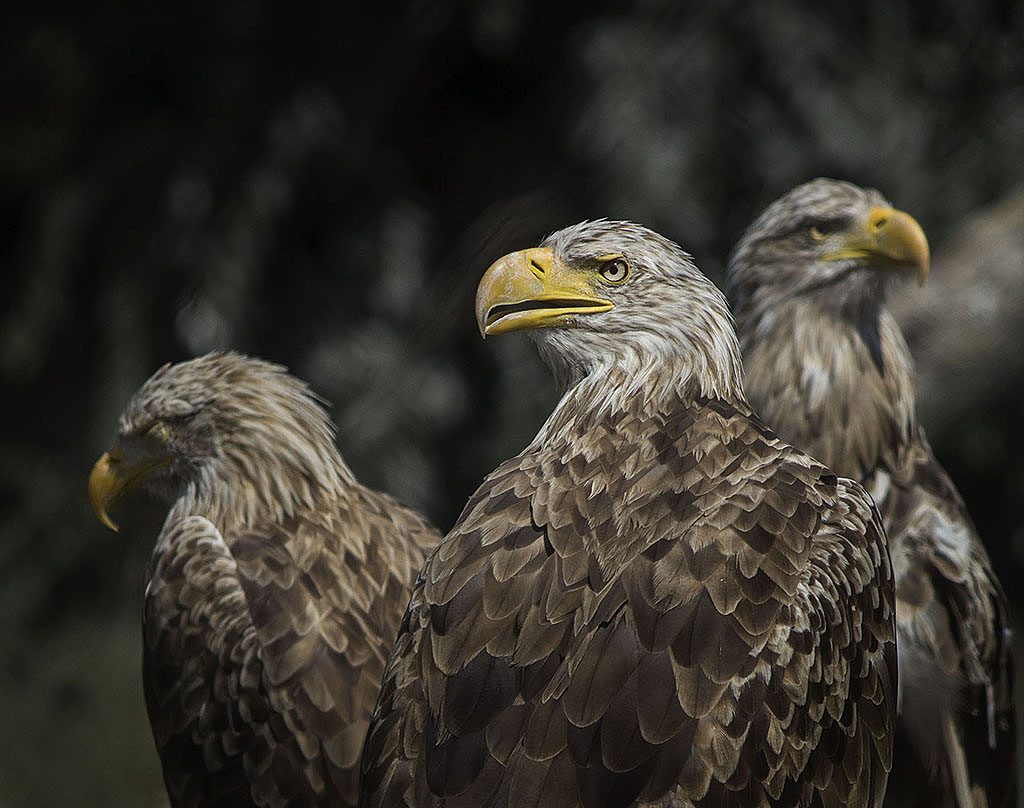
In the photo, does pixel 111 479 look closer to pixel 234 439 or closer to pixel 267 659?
pixel 234 439

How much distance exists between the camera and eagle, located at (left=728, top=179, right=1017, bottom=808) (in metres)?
3.19

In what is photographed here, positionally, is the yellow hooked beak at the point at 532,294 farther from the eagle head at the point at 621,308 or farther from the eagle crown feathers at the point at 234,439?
the eagle crown feathers at the point at 234,439

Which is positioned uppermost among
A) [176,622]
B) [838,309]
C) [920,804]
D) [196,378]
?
[838,309]

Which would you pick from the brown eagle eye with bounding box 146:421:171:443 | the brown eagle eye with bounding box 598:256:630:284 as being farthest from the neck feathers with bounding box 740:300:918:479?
the brown eagle eye with bounding box 146:421:171:443

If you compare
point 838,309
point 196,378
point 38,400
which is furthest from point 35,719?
point 838,309

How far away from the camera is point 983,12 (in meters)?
4.57

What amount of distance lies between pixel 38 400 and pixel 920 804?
167 inches

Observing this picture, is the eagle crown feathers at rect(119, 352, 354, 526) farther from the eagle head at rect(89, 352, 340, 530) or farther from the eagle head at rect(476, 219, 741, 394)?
the eagle head at rect(476, 219, 741, 394)

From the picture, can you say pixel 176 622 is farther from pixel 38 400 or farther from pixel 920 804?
pixel 38 400

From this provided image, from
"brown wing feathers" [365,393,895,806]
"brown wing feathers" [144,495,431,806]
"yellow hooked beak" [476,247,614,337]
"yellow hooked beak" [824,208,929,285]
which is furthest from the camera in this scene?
"yellow hooked beak" [824,208,929,285]

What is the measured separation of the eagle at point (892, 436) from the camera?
319 centimetres

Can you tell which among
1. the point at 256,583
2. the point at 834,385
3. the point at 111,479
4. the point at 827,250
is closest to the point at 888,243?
the point at 827,250

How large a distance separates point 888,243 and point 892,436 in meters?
0.44

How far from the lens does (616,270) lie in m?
2.44
